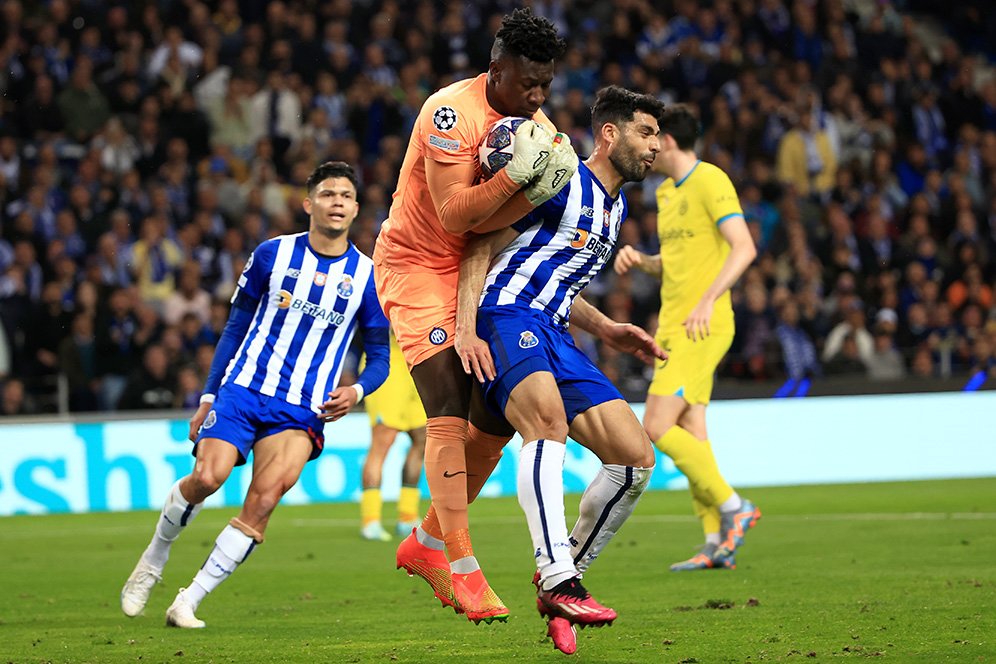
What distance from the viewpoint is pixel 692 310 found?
8641 millimetres

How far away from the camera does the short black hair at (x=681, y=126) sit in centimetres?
900

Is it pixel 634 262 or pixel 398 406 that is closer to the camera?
pixel 634 262

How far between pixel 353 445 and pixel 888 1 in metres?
13.7

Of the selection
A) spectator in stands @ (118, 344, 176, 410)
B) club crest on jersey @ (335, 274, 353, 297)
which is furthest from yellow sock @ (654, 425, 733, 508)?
spectator in stands @ (118, 344, 176, 410)

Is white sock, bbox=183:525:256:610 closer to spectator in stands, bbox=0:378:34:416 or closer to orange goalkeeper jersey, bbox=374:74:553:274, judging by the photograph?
orange goalkeeper jersey, bbox=374:74:553:274

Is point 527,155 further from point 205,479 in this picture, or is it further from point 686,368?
point 686,368

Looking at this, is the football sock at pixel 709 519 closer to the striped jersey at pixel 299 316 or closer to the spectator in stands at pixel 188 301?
the striped jersey at pixel 299 316

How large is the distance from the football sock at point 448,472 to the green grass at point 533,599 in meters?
0.51

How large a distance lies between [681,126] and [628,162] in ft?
10.7

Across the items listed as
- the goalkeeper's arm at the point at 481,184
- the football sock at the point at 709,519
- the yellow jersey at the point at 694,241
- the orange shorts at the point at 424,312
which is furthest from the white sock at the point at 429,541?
the yellow jersey at the point at 694,241

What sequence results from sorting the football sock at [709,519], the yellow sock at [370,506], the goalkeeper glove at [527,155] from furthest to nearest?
1. the yellow sock at [370,506]
2. the football sock at [709,519]
3. the goalkeeper glove at [527,155]

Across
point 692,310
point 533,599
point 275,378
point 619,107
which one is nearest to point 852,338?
point 692,310

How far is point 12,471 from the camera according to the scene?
13.9 metres

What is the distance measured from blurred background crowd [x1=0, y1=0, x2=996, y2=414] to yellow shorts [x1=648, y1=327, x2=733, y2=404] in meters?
6.28
